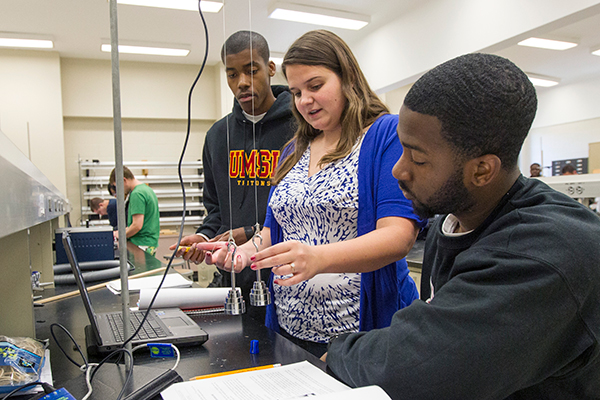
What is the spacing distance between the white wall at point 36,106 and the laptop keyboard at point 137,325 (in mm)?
5323

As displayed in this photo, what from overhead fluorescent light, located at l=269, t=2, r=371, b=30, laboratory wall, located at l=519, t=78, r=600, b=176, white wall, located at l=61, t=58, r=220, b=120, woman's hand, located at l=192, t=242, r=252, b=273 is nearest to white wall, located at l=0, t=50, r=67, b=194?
white wall, located at l=61, t=58, r=220, b=120

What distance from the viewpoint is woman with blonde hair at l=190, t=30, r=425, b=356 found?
1066 millimetres

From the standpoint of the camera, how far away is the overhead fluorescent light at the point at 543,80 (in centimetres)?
762

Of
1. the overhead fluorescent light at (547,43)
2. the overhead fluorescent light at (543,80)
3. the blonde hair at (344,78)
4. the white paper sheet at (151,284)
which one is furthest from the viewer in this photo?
the overhead fluorescent light at (543,80)

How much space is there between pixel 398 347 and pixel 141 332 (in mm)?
625

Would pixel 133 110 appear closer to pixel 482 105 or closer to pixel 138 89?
pixel 138 89

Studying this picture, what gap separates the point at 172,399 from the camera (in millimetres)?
658

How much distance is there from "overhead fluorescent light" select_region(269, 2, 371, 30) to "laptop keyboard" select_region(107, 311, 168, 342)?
3.95 m

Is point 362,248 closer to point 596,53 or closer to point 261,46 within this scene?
point 261,46

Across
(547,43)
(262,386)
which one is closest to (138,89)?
(547,43)

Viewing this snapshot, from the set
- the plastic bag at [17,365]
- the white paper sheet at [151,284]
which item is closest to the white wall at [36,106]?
the white paper sheet at [151,284]

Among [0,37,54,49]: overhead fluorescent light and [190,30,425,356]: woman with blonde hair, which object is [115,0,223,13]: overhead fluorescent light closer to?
[0,37,54,49]: overhead fluorescent light

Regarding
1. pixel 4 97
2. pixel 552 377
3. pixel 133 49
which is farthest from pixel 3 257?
pixel 4 97

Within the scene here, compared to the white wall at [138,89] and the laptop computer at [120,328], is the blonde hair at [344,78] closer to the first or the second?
the laptop computer at [120,328]
